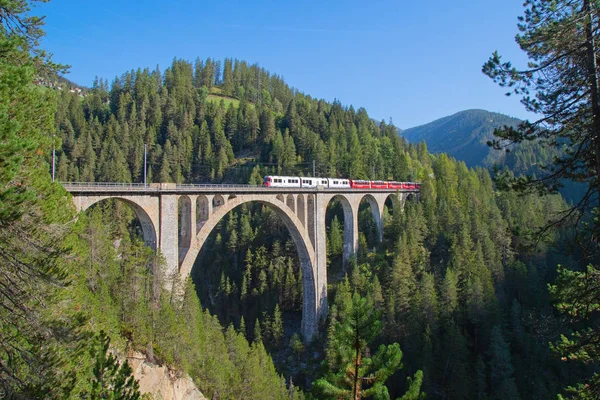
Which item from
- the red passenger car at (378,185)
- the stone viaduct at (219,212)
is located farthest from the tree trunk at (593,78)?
the red passenger car at (378,185)

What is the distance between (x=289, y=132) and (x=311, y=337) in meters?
43.8

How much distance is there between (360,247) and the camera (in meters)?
43.0

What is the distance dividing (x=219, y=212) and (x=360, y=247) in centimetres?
2116

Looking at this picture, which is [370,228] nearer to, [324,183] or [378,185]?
[378,185]

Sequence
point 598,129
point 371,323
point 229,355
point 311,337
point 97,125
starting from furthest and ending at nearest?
point 97,125
point 311,337
point 229,355
point 371,323
point 598,129

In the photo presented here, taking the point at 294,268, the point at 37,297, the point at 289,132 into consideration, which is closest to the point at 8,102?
the point at 37,297

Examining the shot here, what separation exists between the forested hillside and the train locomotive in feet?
11.7

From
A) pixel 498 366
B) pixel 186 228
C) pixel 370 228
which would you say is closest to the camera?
pixel 186 228

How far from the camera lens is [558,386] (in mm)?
28141

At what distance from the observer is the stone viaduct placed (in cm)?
2106

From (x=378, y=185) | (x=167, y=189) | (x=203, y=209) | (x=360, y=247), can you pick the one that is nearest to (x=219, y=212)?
(x=203, y=209)

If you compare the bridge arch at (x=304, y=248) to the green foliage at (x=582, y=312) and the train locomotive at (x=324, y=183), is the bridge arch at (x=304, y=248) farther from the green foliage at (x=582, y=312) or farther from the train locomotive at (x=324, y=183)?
the green foliage at (x=582, y=312)

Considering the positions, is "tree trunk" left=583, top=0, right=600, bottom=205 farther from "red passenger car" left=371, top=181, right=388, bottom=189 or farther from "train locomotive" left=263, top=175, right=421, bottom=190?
"red passenger car" left=371, top=181, right=388, bottom=189

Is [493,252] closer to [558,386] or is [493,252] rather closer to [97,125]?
[558,386]
